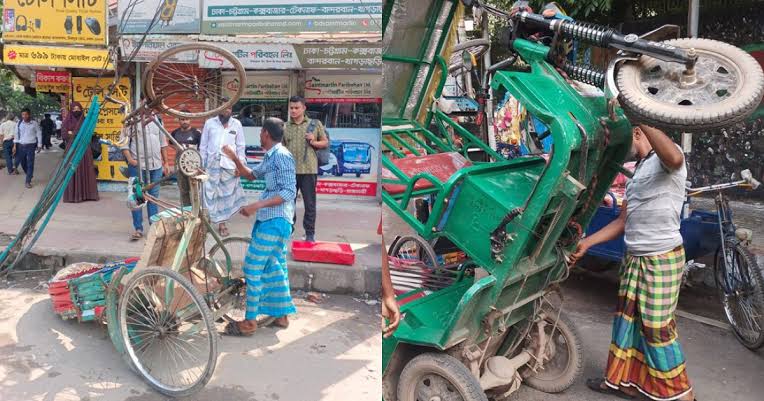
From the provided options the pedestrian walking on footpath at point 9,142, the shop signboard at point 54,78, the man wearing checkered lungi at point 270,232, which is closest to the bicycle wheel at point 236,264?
the man wearing checkered lungi at point 270,232

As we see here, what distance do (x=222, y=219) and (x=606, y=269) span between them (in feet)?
10.5

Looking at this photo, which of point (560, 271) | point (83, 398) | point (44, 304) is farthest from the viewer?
point (44, 304)

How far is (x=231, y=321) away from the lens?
3592 mm

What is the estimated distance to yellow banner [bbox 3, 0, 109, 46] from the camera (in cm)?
598

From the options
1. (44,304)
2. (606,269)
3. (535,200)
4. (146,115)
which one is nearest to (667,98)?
(535,200)

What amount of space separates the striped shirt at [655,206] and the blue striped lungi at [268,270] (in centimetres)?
186

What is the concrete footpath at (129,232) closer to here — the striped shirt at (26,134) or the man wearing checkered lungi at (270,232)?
the man wearing checkered lungi at (270,232)

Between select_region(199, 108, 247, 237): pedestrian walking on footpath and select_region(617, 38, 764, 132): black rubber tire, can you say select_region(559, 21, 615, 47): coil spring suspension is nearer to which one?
select_region(617, 38, 764, 132): black rubber tire

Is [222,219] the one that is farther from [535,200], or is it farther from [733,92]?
[733,92]

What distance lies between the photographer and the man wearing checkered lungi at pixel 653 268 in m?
2.64

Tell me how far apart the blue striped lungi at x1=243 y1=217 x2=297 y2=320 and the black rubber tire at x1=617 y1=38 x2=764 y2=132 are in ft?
7.14

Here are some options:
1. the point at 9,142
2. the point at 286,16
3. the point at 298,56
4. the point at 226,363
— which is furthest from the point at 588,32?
the point at 9,142

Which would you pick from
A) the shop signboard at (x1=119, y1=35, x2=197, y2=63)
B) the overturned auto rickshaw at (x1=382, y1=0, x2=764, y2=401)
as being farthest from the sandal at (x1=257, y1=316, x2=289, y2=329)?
the shop signboard at (x1=119, y1=35, x2=197, y2=63)

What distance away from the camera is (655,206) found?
2656 mm
